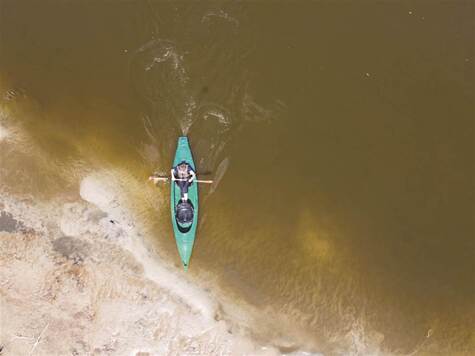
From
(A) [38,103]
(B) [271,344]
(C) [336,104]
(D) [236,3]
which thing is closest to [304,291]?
(B) [271,344]

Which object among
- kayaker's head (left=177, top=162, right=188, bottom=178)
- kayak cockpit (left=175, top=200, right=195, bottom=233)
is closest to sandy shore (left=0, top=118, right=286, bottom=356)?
kayak cockpit (left=175, top=200, right=195, bottom=233)

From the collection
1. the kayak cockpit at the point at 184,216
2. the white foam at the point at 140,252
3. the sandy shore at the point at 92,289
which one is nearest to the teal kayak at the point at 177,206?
the kayak cockpit at the point at 184,216

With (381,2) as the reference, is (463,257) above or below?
below

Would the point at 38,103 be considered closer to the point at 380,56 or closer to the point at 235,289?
the point at 235,289

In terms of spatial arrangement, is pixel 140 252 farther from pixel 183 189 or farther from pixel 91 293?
pixel 183 189

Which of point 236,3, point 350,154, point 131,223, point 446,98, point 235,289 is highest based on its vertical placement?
point 236,3

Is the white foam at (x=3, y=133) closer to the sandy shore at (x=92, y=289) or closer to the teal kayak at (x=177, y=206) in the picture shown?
the sandy shore at (x=92, y=289)

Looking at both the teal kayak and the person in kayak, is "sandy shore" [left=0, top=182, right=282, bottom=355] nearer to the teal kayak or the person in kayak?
the teal kayak

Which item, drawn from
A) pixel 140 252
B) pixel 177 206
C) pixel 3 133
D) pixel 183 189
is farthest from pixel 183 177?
pixel 3 133
